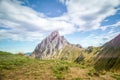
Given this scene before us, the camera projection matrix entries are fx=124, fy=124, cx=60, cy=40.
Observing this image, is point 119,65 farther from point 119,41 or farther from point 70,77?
point 70,77

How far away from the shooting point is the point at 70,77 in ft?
48.8

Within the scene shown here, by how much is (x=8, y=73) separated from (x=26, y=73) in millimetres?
2004

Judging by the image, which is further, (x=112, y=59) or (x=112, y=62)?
(x=112, y=59)

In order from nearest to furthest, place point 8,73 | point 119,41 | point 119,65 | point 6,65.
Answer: point 8,73 → point 6,65 → point 119,65 → point 119,41

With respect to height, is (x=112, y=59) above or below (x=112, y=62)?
above

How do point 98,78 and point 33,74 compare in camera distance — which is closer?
point 33,74

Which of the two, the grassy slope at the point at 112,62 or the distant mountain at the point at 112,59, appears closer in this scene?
the grassy slope at the point at 112,62

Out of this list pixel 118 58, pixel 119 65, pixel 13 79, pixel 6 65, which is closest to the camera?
pixel 13 79

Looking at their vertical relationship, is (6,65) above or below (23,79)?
above

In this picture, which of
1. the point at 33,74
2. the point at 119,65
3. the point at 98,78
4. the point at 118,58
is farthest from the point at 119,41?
the point at 33,74

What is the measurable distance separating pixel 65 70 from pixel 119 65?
5450 centimetres

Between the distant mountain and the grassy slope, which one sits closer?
the grassy slope

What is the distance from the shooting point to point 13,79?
12.8m

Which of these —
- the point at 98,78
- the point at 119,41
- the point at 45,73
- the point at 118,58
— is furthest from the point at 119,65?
the point at 45,73
